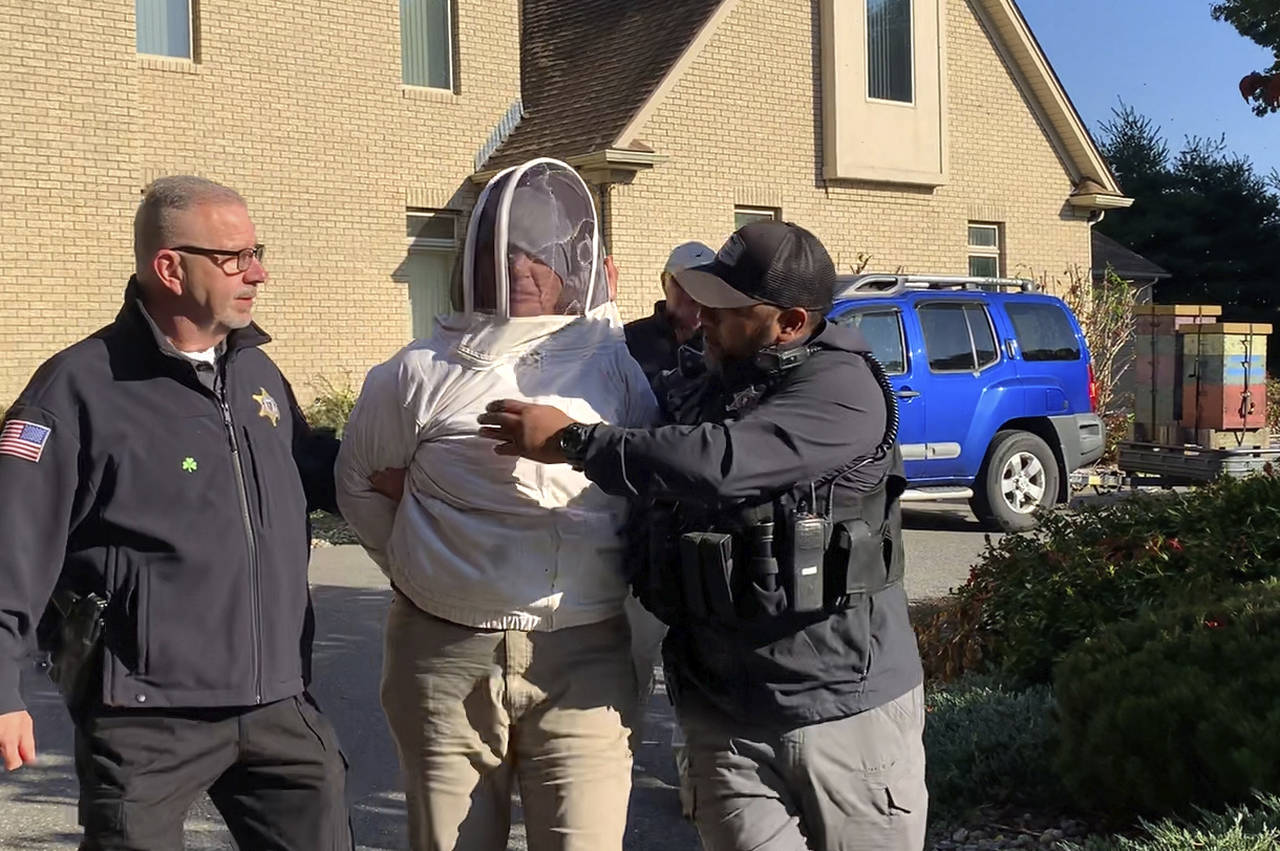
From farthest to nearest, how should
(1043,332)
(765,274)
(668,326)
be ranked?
1. (1043,332)
2. (668,326)
3. (765,274)

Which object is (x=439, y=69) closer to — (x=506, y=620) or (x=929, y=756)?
Result: (x=929, y=756)

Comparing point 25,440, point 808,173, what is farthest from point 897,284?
point 25,440

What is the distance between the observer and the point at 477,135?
1620 cm

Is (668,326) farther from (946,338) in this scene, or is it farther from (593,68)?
(593,68)

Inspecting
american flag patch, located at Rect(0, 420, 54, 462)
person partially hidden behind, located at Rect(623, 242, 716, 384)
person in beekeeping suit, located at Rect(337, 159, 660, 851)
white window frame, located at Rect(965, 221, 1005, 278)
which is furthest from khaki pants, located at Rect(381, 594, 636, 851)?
white window frame, located at Rect(965, 221, 1005, 278)

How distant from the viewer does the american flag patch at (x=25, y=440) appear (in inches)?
109

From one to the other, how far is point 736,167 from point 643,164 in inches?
68.4

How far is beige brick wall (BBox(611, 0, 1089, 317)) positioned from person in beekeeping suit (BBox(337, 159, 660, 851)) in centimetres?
1280

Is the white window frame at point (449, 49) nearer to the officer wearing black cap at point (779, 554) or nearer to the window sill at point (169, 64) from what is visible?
the window sill at point (169, 64)

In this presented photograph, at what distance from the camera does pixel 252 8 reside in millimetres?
14656

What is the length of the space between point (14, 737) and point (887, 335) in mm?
9252

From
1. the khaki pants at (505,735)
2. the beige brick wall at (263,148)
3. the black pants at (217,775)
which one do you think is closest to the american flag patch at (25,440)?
the black pants at (217,775)

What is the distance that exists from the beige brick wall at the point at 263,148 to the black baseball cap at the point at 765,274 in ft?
39.7

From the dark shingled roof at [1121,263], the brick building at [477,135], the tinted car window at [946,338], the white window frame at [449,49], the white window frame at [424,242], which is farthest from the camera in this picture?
the dark shingled roof at [1121,263]
